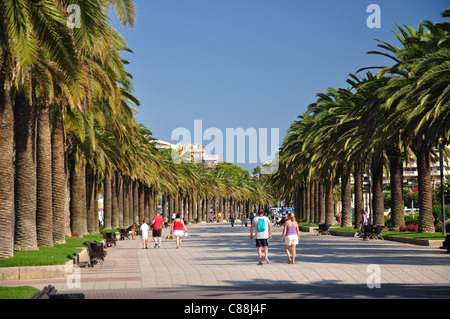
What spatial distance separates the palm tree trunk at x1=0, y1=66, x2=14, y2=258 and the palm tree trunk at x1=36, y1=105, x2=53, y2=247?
4.95 m

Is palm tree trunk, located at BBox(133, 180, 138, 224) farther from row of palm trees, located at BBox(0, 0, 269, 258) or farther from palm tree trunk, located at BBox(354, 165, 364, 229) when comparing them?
row of palm trees, located at BBox(0, 0, 269, 258)

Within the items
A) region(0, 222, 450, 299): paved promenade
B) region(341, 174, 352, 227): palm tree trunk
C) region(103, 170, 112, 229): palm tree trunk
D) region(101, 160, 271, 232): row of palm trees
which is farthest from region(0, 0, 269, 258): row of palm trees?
region(341, 174, 352, 227): palm tree trunk

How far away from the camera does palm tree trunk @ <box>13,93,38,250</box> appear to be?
21.5m

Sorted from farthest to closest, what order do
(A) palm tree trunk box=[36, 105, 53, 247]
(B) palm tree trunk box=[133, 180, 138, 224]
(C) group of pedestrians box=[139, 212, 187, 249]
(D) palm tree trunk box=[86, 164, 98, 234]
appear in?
(B) palm tree trunk box=[133, 180, 138, 224] → (D) palm tree trunk box=[86, 164, 98, 234] → (C) group of pedestrians box=[139, 212, 187, 249] → (A) palm tree trunk box=[36, 105, 53, 247]

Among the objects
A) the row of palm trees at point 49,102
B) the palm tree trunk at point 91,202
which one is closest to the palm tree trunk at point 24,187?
the row of palm trees at point 49,102

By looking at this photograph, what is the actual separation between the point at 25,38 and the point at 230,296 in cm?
757

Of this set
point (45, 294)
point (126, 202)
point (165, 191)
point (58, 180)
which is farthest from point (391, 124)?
point (165, 191)

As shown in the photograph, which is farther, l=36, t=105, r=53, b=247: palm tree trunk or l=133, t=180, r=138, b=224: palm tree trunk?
l=133, t=180, r=138, b=224: palm tree trunk

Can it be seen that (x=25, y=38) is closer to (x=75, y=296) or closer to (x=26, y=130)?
(x=26, y=130)

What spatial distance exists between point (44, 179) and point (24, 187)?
8.94ft

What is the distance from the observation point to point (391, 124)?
28.0 meters

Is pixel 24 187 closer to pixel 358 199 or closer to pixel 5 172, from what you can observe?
pixel 5 172

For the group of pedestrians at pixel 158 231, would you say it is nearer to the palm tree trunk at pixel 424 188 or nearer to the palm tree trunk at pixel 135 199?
the palm tree trunk at pixel 424 188
